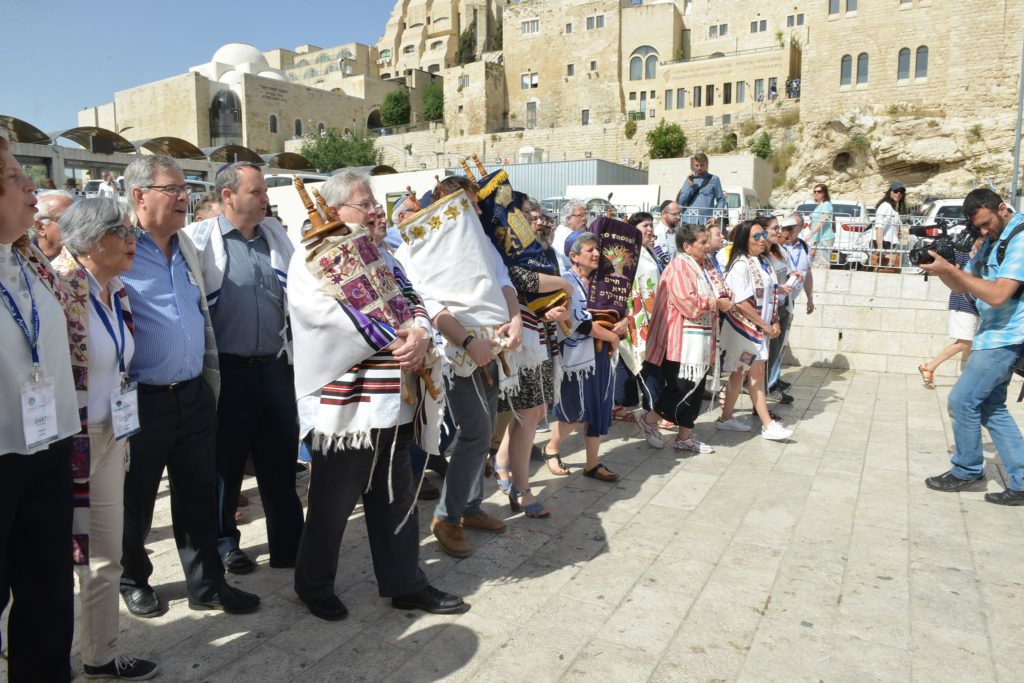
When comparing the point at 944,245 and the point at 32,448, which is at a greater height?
the point at 944,245

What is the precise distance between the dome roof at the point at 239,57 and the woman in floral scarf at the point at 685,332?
240 ft

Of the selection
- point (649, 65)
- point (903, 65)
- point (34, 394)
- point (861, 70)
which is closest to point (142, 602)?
point (34, 394)

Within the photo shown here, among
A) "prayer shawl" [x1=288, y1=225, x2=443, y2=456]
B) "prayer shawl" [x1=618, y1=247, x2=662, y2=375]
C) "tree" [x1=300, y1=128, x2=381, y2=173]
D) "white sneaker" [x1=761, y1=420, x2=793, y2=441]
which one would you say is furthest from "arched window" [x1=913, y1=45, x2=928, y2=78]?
"prayer shawl" [x1=288, y1=225, x2=443, y2=456]

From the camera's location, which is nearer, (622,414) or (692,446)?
(692,446)

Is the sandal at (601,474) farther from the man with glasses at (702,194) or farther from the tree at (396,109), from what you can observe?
the tree at (396,109)

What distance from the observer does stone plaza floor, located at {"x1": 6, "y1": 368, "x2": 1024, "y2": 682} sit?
2.65 m

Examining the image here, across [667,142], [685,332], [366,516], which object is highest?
[667,142]

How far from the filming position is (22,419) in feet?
6.06

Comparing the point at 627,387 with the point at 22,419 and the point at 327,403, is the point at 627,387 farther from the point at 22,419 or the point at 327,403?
the point at 22,419

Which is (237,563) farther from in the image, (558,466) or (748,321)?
(748,321)

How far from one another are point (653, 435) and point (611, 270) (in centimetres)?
168

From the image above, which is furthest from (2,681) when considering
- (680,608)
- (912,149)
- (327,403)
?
A: (912,149)

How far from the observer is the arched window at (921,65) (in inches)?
1508

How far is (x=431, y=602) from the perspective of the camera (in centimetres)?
300
